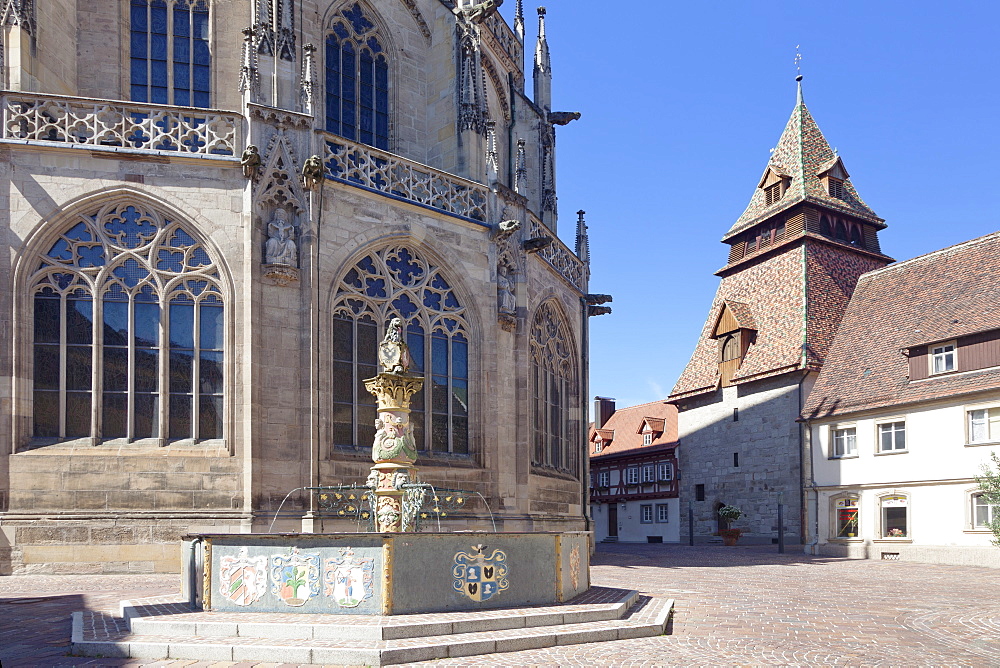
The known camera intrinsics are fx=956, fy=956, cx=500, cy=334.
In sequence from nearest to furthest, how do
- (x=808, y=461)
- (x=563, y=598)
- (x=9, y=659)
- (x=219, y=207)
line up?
(x=9, y=659), (x=563, y=598), (x=219, y=207), (x=808, y=461)

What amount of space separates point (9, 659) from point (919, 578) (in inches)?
723

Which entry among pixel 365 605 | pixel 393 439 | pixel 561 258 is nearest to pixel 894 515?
pixel 561 258

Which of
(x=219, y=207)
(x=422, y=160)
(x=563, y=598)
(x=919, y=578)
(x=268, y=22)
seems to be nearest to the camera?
(x=563, y=598)

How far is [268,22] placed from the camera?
743 inches

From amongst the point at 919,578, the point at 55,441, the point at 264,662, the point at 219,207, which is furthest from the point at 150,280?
the point at 919,578

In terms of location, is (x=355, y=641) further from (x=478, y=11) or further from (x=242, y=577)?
(x=478, y=11)

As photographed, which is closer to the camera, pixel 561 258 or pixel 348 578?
pixel 348 578

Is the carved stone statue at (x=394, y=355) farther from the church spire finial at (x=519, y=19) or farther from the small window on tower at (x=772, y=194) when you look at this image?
the small window on tower at (x=772, y=194)

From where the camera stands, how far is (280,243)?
17.6 metres

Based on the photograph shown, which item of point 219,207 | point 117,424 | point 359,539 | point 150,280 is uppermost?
point 219,207

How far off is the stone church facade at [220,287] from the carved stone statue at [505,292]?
0.22 feet

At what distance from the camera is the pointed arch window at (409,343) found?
61.4 ft

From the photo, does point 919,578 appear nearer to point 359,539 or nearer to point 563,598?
point 563,598

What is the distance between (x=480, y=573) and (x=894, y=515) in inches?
A: 972
